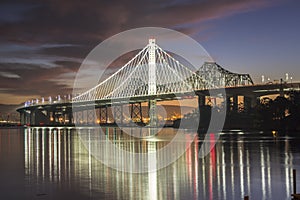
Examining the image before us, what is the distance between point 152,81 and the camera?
273 feet

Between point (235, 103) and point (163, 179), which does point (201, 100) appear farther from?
point (163, 179)

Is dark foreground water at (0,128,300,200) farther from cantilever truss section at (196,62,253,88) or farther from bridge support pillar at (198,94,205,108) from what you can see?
cantilever truss section at (196,62,253,88)

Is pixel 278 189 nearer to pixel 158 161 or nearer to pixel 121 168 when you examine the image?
pixel 121 168

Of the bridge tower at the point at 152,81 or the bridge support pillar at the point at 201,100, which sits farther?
the bridge tower at the point at 152,81

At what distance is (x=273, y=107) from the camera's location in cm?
5538

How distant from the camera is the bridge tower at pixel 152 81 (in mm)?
76188

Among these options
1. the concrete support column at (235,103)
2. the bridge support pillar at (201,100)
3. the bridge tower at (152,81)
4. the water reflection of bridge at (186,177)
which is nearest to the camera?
the water reflection of bridge at (186,177)

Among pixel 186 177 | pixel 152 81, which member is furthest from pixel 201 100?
pixel 186 177

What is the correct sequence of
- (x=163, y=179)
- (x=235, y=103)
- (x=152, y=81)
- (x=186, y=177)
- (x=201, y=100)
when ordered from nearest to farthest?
(x=163, y=179) → (x=186, y=177) → (x=235, y=103) → (x=201, y=100) → (x=152, y=81)

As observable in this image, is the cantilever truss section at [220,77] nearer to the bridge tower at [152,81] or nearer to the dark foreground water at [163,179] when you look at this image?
the bridge tower at [152,81]

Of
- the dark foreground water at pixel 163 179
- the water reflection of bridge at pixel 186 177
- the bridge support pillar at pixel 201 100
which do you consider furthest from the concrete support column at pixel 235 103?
the dark foreground water at pixel 163 179

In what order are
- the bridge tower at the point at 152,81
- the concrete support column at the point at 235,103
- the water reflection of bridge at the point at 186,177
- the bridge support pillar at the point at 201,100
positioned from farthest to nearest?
→ the bridge tower at the point at 152,81 < the bridge support pillar at the point at 201,100 < the concrete support column at the point at 235,103 < the water reflection of bridge at the point at 186,177

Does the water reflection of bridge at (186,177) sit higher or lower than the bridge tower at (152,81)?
lower

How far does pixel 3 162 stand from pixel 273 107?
38.6 meters
